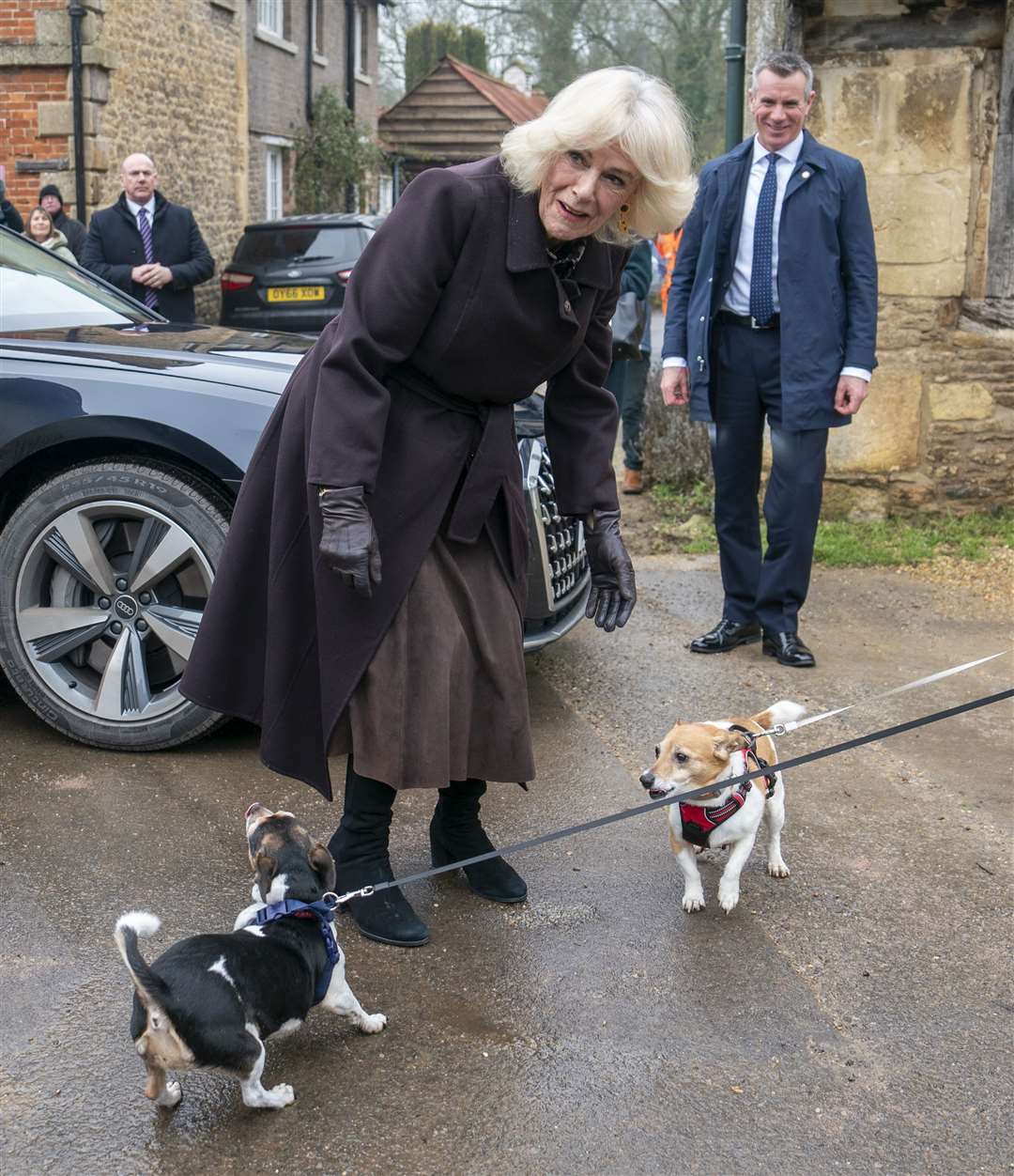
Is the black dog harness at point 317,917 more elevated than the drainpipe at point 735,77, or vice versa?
the drainpipe at point 735,77

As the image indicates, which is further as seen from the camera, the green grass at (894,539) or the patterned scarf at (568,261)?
the green grass at (894,539)

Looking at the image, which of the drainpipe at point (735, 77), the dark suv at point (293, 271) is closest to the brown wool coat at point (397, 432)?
the drainpipe at point (735, 77)

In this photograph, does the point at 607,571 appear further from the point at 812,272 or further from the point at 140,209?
the point at 140,209

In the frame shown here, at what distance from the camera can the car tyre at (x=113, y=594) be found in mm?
4312

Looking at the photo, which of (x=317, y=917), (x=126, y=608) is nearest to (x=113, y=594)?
(x=126, y=608)

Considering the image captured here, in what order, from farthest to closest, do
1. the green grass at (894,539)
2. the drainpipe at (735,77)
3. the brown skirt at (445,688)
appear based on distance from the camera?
1. the drainpipe at (735,77)
2. the green grass at (894,539)
3. the brown skirt at (445,688)

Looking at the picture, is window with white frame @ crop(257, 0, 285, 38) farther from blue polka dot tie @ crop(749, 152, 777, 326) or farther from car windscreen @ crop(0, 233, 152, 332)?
blue polka dot tie @ crop(749, 152, 777, 326)

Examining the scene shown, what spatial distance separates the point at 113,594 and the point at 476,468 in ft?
5.44

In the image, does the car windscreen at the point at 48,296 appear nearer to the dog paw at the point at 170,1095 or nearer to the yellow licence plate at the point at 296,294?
the dog paw at the point at 170,1095

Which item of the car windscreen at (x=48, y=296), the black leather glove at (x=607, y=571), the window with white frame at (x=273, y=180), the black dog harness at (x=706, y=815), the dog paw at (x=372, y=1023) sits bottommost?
the dog paw at (x=372, y=1023)

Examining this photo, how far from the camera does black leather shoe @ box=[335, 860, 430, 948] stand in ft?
11.1

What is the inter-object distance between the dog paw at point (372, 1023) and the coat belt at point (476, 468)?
107 cm

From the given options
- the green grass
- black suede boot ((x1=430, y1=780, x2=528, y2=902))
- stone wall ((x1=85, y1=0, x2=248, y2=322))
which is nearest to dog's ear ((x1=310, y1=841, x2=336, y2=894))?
black suede boot ((x1=430, y1=780, x2=528, y2=902))

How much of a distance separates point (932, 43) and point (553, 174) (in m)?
5.50
